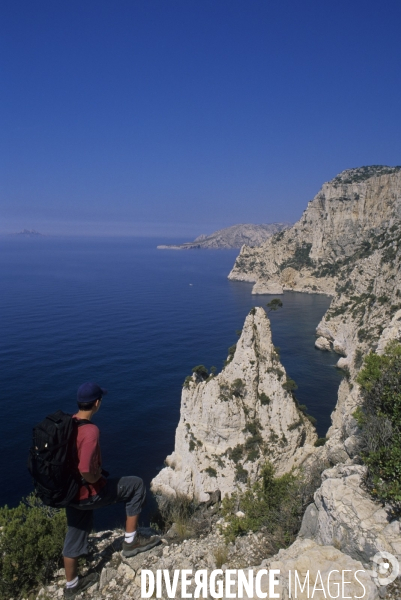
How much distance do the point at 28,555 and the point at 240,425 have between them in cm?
1814

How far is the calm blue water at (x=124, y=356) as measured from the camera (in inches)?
1228

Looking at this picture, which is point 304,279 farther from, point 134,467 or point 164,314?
point 134,467

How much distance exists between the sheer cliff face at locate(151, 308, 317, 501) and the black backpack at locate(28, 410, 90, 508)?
1899 cm

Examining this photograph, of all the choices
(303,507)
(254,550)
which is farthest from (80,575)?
(303,507)

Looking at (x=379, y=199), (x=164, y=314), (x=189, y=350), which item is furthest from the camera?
(x=379, y=199)

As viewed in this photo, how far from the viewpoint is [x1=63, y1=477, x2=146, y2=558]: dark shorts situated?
17.9 ft

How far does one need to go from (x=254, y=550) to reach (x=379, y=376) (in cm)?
503

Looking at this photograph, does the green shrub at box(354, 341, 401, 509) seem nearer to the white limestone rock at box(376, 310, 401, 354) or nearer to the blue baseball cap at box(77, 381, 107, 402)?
the blue baseball cap at box(77, 381, 107, 402)

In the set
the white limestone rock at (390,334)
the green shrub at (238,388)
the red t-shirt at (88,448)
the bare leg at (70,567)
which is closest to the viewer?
the red t-shirt at (88,448)

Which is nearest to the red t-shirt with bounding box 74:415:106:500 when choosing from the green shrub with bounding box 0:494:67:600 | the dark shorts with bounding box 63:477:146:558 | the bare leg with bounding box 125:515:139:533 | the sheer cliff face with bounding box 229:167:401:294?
the dark shorts with bounding box 63:477:146:558

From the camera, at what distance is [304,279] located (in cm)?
11844

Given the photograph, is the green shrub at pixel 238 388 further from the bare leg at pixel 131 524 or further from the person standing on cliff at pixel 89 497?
the bare leg at pixel 131 524

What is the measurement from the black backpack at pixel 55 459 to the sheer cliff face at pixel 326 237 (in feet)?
355

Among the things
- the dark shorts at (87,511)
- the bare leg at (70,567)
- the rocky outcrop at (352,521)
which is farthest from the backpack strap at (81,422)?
the rocky outcrop at (352,521)
